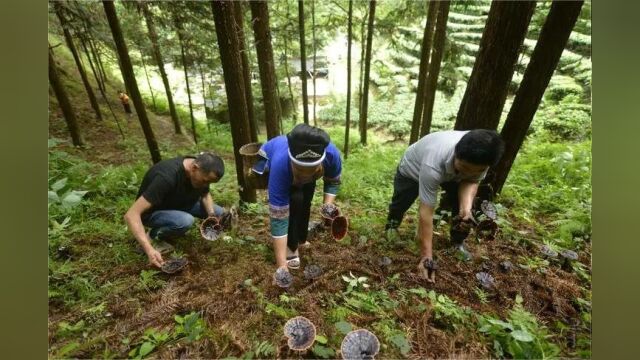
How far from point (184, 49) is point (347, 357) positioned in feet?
22.3

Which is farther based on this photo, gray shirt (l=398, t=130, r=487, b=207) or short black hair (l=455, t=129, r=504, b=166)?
gray shirt (l=398, t=130, r=487, b=207)

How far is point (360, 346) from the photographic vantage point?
1.85 meters

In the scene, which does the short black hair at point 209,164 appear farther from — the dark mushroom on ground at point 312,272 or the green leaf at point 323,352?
the green leaf at point 323,352

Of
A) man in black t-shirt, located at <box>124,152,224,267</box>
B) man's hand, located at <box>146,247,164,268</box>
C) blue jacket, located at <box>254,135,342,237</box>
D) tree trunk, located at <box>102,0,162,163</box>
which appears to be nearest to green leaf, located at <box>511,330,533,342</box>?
blue jacket, located at <box>254,135,342,237</box>

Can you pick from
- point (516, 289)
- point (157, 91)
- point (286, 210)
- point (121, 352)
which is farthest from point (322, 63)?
point (121, 352)

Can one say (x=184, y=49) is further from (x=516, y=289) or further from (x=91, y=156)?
(x=516, y=289)

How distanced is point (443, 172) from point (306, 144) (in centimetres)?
96

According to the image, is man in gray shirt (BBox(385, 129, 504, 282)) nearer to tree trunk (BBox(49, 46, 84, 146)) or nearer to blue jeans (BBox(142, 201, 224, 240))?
blue jeans (BBox(142, 201, 224, 240))

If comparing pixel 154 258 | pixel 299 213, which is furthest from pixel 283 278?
pixel 154 258

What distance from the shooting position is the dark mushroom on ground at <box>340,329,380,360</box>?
1.83m

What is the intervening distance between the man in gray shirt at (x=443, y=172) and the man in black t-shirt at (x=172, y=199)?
1.47 m

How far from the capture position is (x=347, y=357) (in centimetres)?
182

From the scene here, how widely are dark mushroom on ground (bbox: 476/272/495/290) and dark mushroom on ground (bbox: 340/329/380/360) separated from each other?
2.91ft
